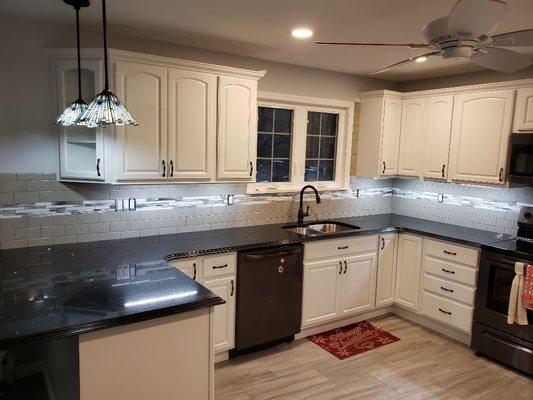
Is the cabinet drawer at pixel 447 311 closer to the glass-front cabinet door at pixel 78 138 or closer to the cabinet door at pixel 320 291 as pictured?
the cabinet door at pixel 320 291

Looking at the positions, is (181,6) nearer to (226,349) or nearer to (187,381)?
(187,381)

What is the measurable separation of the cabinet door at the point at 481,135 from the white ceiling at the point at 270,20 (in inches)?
19.8

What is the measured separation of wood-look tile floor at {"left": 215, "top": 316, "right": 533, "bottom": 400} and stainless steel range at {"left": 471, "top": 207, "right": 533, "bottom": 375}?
12cm

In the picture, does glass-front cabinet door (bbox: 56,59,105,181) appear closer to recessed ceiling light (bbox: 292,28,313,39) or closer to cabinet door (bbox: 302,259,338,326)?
recessed ceiling light (bbox: 292,28,313,39)

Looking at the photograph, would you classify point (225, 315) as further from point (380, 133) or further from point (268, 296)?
point (380, 133)

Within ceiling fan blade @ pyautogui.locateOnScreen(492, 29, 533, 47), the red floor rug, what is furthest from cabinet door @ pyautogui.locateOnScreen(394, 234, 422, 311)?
ceiling fan blade @ pyautogui.locateOnScreen(492, 29, 533, 47)

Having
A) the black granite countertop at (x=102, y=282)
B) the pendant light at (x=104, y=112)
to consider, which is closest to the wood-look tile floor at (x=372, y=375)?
the black granite countertop at (x=102, y=282)

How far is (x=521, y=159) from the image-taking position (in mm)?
3232

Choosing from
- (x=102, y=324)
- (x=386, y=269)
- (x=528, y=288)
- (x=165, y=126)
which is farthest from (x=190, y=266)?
(x=528, y=288)

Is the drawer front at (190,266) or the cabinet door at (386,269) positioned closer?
the drawer front at (190,266)

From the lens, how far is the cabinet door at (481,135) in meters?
3.38

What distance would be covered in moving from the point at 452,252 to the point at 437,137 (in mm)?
1148

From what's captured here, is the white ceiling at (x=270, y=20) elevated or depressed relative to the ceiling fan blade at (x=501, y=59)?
elevated

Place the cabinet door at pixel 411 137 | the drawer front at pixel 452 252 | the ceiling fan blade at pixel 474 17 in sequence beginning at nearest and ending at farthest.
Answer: the ceiling fan blade at pixel 474 17, the drawer front at pixel 452 252, the cabinet door at pixel 411 137
